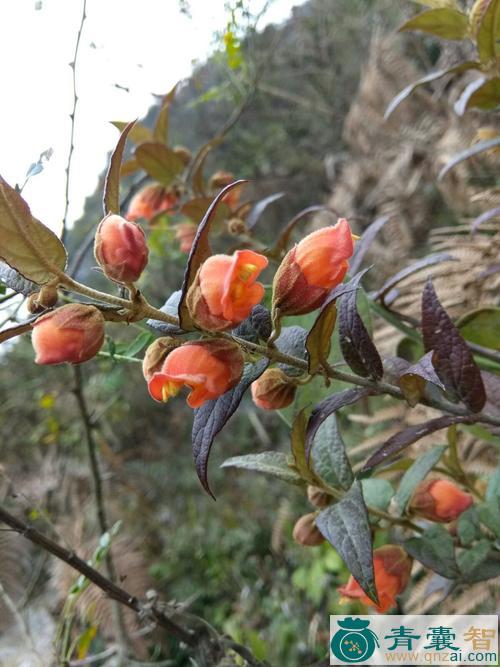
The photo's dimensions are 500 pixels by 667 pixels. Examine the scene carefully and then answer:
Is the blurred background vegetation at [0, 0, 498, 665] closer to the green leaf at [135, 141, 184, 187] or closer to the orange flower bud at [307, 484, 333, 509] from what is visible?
the green leaf at [135, 141, 184, 187]

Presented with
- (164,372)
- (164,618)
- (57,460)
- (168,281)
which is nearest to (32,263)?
(164,372)

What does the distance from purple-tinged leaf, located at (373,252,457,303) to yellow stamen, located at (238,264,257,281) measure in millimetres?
255

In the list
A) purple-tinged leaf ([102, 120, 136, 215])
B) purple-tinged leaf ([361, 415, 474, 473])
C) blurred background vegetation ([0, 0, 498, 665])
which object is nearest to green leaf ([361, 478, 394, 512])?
purple-tinged leaf ([361, 415, 474, 473])

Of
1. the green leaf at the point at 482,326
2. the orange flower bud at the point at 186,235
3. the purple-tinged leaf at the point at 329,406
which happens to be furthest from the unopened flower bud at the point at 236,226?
the purple-tinged leaf at the point at 329,406

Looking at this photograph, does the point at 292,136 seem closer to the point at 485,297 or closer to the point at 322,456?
the point at 485,297

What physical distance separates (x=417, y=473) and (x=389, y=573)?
0.09 meters

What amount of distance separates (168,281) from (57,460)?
922mm

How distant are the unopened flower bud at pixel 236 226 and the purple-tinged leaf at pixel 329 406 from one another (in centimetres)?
44

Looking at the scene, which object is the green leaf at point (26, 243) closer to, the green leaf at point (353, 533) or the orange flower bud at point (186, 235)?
the green leaf at point (353, 533)

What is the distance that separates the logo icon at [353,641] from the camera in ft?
1.70

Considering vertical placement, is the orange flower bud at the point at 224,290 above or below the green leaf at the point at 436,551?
above

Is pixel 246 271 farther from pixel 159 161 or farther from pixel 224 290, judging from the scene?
pixel 159 161

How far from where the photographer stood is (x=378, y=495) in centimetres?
53

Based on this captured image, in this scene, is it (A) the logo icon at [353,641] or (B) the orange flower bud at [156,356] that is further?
(A) the logo icon at [353,641]
